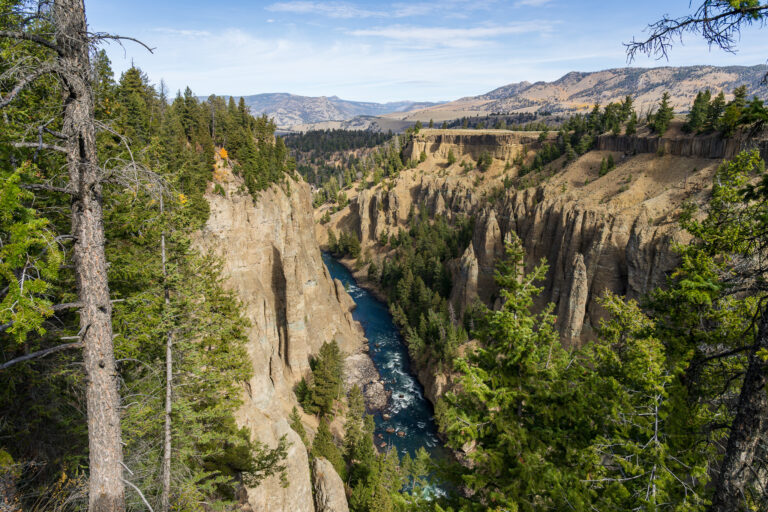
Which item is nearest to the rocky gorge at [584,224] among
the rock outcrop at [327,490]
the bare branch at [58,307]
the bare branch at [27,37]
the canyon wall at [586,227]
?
the canyon wall at [586,227]

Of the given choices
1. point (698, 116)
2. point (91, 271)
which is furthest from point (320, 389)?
point (698, 116)

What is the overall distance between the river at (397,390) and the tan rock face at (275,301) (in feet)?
19.3

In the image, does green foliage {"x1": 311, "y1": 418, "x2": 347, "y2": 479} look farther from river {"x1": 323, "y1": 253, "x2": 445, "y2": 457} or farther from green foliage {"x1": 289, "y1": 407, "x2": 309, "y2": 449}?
river {"x1": 323, "y1": 253, "x2": 445, "y2": 457}

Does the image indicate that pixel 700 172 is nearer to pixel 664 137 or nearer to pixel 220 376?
pixel 664 137

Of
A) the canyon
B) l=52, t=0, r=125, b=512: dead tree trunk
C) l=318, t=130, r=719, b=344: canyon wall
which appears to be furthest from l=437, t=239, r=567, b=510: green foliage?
l=318, t=130, r=719, b=344: canyon wall

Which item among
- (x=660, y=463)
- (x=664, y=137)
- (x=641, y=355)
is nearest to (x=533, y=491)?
(x=660, y=463)

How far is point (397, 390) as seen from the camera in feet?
160

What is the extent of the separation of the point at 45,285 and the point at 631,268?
46.1m

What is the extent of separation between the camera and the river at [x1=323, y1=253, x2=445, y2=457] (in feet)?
132

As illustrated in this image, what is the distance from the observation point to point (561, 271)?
4791 cm

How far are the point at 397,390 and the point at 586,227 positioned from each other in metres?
31.0

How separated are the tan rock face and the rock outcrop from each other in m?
1.52

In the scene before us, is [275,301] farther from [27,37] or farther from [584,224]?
[584,224]

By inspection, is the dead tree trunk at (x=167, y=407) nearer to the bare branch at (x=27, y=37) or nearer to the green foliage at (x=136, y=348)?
the green foliage at (x=136, y=348)
